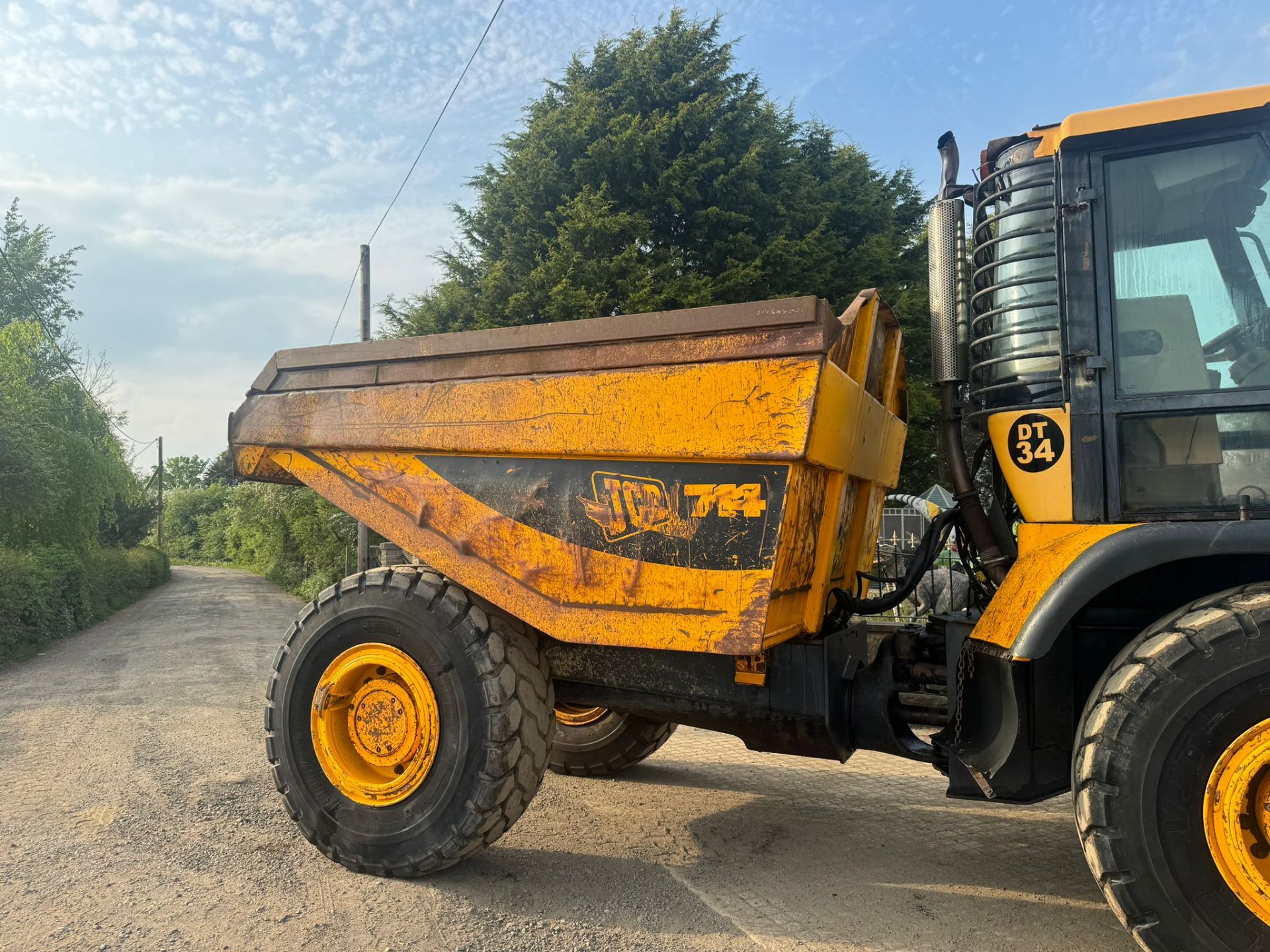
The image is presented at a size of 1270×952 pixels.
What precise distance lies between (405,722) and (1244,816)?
2.82m

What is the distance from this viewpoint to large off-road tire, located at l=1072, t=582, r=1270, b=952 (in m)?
2.26

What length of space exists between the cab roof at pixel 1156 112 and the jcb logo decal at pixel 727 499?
5.17 feet

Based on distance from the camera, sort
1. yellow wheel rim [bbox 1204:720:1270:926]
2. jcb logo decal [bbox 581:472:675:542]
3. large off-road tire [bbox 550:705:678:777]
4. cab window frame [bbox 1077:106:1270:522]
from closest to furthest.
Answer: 1. yellow wheel rim [bbox 1204:720:1270:926]
2. cab window frame [bbox 1077:106:1270:522]
3. jcb logo decal [bbox 581:472:675:542]
4. large off-road tire [bbox 550:705:678:777]

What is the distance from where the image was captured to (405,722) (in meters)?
3.41

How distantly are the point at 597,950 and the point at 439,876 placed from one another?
2.81ft

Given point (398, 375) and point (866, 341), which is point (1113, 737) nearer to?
point (866, 341)

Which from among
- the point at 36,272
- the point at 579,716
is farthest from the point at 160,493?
the point at 579,716

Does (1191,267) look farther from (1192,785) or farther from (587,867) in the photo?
(587,867)

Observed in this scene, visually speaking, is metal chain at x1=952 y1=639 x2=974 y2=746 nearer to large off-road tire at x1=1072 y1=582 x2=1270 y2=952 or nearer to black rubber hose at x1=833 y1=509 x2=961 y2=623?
black rubber hose at x1=833 y1=509 x2=961 y2=623

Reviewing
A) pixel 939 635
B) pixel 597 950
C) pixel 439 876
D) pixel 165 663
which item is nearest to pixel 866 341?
pixel 939 635

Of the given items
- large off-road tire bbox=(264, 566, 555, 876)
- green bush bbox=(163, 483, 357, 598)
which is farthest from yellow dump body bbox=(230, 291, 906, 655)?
green bush bbox=(163, 483, 357, 598)

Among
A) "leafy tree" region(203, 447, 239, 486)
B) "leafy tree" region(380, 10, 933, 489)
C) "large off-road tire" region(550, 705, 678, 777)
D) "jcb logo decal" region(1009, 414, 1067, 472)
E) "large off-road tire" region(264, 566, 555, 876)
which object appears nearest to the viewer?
"jcb logo decal" region(1009, 414, 1067, 472)

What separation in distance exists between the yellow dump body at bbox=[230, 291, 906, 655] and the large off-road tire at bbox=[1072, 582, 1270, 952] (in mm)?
1113

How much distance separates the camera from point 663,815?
13.5 ft
